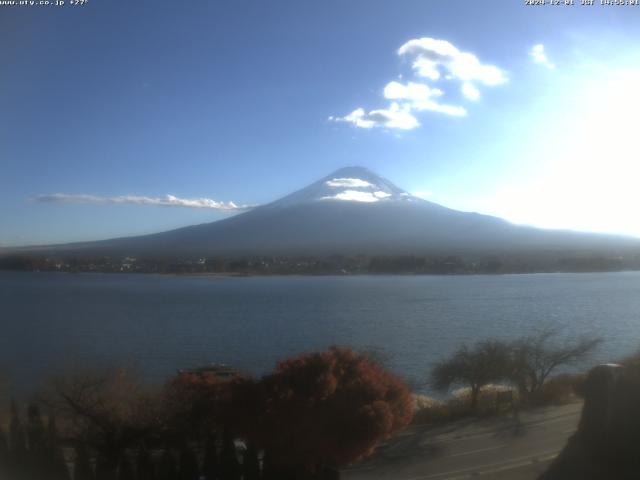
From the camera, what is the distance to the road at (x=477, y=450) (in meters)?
5.02

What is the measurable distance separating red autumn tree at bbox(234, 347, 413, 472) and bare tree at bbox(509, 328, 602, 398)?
350 cm

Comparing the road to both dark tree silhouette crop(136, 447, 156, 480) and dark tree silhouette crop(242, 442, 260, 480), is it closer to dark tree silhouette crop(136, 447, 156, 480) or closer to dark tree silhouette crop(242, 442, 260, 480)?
dark tree silhouette crop(242, 442, 260, 480)

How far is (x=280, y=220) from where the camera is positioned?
3712cm

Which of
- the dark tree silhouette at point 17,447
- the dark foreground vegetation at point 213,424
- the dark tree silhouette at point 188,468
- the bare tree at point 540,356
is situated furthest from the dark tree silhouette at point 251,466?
the bare tree at point 540,356

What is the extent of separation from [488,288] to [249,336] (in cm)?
1254

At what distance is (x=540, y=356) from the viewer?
31.1ft

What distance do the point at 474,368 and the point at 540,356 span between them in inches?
50.4

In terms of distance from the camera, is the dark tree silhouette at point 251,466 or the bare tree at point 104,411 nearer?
the dark tree silhouette at point 251,466

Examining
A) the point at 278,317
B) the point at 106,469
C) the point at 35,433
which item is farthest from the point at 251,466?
the point at 278,317

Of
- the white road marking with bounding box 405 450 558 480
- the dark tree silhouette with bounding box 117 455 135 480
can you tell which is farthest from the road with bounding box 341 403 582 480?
the dark tree silhouette with bounding box 117 455 135 480

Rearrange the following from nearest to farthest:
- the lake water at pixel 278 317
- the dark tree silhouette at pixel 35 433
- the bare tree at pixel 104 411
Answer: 1. the dark tree silhouette at pixel 35 433
2. the bare tree at pixel 104 411
3. the lake water at pixel 278 317

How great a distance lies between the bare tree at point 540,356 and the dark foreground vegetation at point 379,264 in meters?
11.5

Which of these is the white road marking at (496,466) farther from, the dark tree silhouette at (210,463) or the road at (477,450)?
the dark tree silhouette at (210,463)

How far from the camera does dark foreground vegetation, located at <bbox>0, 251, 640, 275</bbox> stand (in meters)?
21.2
